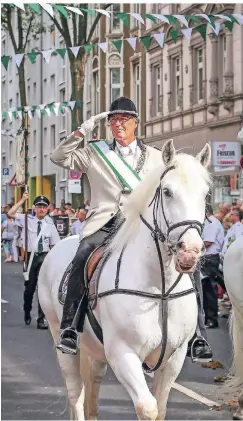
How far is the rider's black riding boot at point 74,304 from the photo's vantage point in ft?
21.4

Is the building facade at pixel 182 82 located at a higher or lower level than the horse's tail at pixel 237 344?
higher

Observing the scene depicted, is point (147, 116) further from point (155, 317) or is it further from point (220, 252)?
point (155, 317)

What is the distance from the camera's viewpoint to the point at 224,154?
22.1 m

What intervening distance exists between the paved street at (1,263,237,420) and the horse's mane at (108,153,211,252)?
116 inches

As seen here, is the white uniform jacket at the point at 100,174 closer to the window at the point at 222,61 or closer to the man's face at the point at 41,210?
the man's face at the point at 41,210

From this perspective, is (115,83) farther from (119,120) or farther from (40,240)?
(119,120)

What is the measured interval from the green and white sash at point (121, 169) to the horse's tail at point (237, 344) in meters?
3.03

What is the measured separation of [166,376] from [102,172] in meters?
1.53

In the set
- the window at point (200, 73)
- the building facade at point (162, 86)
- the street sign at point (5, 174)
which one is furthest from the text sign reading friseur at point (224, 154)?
the street sign at point (5, 174)

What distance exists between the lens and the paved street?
8.80 metres

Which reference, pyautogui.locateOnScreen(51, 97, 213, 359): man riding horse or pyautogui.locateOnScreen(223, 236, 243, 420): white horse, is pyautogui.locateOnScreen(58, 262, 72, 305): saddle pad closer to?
pyautogui.locateOnScreen(51, 97, 213, 359): man riding horse

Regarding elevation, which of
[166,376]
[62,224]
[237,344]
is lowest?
[237,344]

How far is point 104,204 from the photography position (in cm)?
665

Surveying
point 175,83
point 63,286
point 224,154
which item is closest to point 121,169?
point 63,286
